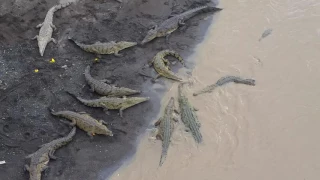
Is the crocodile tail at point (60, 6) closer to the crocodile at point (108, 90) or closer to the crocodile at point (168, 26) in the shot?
the crocodile at point (168, 26)

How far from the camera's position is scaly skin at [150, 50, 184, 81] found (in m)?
8.91

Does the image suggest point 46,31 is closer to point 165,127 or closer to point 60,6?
point 60,6

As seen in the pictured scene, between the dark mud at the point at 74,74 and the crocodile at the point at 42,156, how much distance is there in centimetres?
11

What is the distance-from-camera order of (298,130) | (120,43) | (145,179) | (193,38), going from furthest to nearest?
(193,38)
(120,43)
(298,130)
(145,179)

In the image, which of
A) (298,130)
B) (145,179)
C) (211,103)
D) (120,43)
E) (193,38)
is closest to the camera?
(145,179)

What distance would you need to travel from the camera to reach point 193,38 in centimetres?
1005

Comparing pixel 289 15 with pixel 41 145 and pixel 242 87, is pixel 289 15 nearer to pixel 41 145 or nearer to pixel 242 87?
pixel 242 87

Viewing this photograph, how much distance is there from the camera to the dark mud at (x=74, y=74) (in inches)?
295

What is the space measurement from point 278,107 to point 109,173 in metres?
3.50

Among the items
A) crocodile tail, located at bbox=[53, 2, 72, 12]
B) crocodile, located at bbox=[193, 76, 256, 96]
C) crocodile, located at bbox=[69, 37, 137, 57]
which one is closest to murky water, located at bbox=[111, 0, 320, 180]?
crocodile, located at bbox=[193, 76, 256, 96]

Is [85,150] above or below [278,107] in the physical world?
below

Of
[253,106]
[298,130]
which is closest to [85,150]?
[253,106]

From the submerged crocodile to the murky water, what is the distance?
0.36ft

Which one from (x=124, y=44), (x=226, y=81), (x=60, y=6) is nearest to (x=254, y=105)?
(x=226, y=81)
